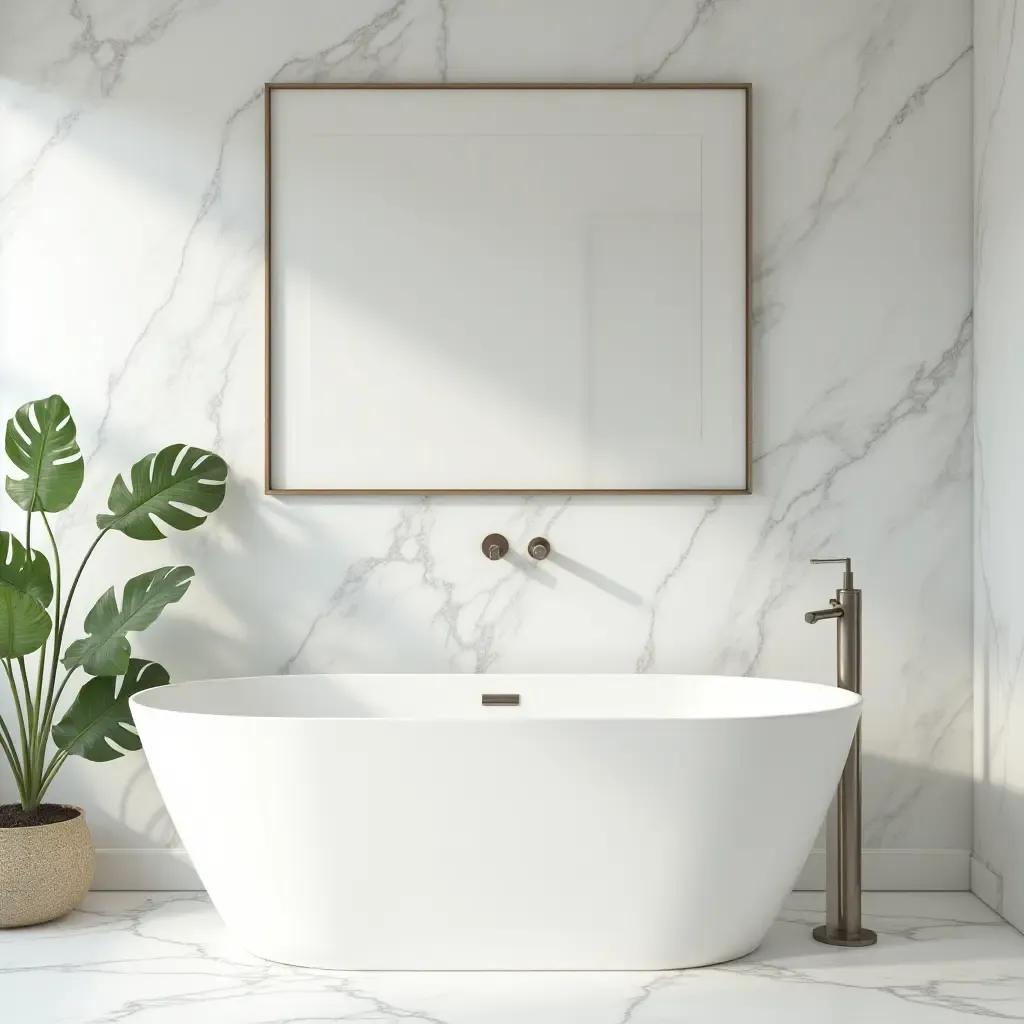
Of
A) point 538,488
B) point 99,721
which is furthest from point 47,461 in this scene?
point 538,488

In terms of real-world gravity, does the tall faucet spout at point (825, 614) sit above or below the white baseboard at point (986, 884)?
above

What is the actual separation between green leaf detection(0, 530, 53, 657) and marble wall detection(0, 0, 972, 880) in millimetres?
286

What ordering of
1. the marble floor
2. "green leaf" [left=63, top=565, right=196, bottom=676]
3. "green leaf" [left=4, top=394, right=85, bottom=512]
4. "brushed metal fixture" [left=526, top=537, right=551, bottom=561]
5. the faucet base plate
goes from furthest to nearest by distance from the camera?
"brushed metal fixture" [left=526, top=537, right=551, bottom=561] < "green leaf" [left=4, top=394, right=85, bottom=512] < "green leaf" [left=63, top=565, right=196, bottom=676] < the faucet base plate < the marble floor

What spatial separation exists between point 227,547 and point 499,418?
2.56ft

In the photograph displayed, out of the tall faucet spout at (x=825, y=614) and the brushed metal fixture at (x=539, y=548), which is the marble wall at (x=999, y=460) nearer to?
the tall faucet spout at (x=825, y=614)

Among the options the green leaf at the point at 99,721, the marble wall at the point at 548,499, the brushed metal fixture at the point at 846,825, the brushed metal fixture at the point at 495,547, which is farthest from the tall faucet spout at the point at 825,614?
the green leaf at the point at 99,721

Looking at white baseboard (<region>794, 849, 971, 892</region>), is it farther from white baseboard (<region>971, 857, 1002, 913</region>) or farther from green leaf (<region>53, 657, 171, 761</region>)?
green leaf (<region>53, 657, 171, 761</region>)

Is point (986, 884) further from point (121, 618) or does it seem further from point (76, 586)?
point (76, 586)

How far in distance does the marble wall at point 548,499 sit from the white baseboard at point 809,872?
0.12ft

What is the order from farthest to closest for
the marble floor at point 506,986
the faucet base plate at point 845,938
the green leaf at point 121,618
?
the green leaf at point 121,618 → the faucet base plate at point 845,938 → the marble floor at point 506,986

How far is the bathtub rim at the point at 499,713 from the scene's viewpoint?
2.20m

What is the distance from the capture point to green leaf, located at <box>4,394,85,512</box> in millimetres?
2781

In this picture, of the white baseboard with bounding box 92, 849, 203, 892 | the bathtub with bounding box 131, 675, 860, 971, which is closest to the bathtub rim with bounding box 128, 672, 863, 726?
the bathtub with bounding box 131, 675, 860, 971

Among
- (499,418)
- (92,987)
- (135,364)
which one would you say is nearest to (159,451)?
(135,364)
